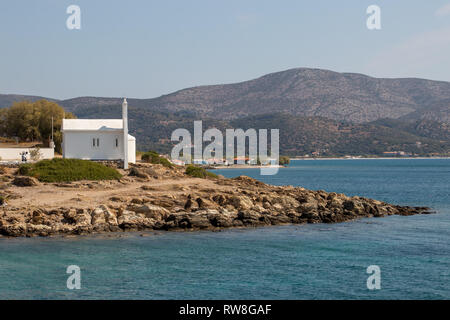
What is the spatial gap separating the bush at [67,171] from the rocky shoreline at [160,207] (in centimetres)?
122

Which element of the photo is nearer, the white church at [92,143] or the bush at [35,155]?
the bush at [35,155]

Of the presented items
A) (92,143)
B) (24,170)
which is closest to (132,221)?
(24,170)

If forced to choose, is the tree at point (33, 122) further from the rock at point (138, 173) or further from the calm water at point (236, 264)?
the calm water at point (236, 264)

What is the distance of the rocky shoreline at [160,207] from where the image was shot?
1123 inches

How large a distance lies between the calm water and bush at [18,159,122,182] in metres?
12.7

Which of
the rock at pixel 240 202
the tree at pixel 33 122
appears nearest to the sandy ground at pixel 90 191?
the rock at pixel 240 202

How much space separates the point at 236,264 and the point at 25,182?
Answer: 2021 cm

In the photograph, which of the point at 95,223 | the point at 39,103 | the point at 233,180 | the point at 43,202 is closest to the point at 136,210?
the point at 95,223

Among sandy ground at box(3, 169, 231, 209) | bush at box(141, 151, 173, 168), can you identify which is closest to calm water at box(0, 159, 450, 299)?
sandy ground at box(3, 169, 231, 209)

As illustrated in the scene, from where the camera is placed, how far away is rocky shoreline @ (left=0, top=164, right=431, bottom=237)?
2852 centimetres

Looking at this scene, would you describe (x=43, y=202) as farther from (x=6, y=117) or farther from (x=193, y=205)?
(x=6, y=117)

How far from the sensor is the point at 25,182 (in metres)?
36.2

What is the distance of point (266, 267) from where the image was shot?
21.6m

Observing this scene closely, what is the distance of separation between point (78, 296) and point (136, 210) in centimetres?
1368
